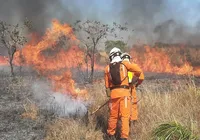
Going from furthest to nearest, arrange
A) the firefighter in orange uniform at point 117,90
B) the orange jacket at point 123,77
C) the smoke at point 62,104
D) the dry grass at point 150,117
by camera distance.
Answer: the smoke at point 62,104, the orange jacket at point 123,77, the firefighter in orange uniform at point 117,90, the dry grass at point 150,117

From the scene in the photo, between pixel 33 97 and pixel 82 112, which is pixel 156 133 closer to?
pixel 82 112

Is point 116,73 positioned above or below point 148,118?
above

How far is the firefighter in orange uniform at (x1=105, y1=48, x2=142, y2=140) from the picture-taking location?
8516mm

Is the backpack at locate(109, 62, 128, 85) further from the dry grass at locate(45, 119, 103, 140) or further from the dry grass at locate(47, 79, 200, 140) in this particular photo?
the dry grass at locate(45, 119, 103, 140)

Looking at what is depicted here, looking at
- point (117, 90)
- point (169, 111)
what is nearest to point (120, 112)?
point (117, 90)

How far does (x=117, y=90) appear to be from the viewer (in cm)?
868

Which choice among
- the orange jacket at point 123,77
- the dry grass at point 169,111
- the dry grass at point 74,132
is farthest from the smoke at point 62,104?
the orange jacket at point 123,77

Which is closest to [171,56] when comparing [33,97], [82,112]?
[33,97]

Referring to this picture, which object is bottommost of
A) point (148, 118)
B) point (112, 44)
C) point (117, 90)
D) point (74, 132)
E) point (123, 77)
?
point (74, 132)

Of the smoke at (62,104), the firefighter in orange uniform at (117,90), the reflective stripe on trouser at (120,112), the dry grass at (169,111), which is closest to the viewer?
the dry grass at (169,111)

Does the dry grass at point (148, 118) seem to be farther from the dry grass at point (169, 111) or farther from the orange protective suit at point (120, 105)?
the orange protective suit at point (120, 105)

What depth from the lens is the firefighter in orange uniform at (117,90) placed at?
8.52m

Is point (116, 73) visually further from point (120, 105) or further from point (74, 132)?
point (74, 132)

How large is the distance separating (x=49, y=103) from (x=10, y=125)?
12.9ft
